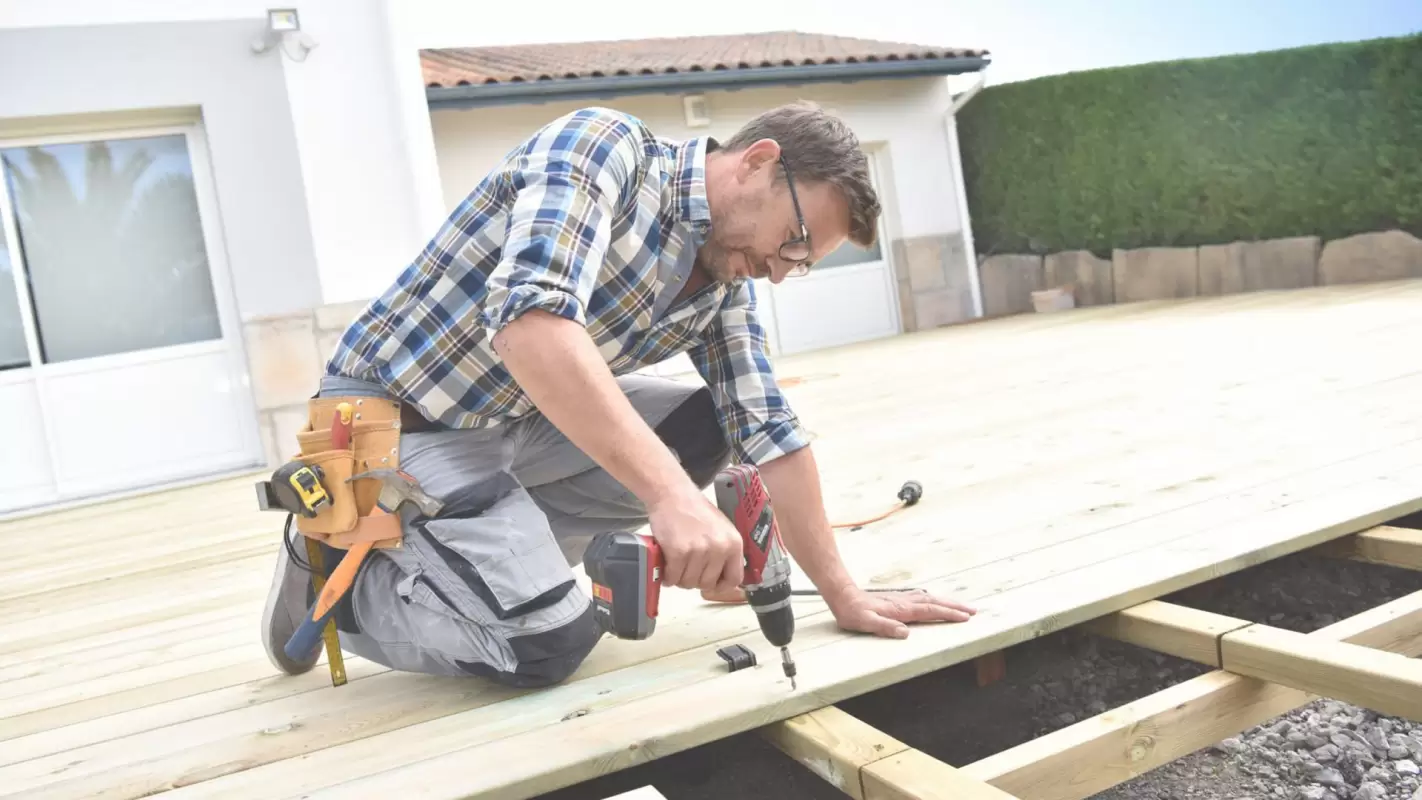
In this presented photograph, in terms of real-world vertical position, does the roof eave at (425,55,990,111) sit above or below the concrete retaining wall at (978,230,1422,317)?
above

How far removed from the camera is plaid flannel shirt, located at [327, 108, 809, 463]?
148cm

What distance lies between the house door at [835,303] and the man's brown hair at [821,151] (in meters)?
7.09

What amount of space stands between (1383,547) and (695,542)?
1455 millimetres

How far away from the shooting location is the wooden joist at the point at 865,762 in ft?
4.21

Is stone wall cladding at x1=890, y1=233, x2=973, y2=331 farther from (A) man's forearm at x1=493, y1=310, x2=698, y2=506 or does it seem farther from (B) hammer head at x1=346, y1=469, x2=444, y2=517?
(A) man's forearm at x1=493, y1=310, x2=698, y2=506

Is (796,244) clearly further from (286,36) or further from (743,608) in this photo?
(286,36)

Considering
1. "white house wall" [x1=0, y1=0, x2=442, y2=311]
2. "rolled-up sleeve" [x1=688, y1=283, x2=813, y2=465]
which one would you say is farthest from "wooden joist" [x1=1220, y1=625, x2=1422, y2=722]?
"white house wall" [x1=0, y1=0, x2=442, y2=311]

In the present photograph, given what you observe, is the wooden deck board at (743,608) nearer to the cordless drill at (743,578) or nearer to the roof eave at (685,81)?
the cordless drill at (743,578)

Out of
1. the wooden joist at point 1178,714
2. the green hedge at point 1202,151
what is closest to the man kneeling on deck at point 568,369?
the wooden joist at point 1178,714

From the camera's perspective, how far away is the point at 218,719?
6.09 ft

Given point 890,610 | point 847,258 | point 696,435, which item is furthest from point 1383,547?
point 847,258

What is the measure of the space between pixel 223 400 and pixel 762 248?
5.01 meters

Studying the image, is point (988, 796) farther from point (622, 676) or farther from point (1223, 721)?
point (622, 676)

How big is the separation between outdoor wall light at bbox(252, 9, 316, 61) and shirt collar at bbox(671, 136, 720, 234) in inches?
183
